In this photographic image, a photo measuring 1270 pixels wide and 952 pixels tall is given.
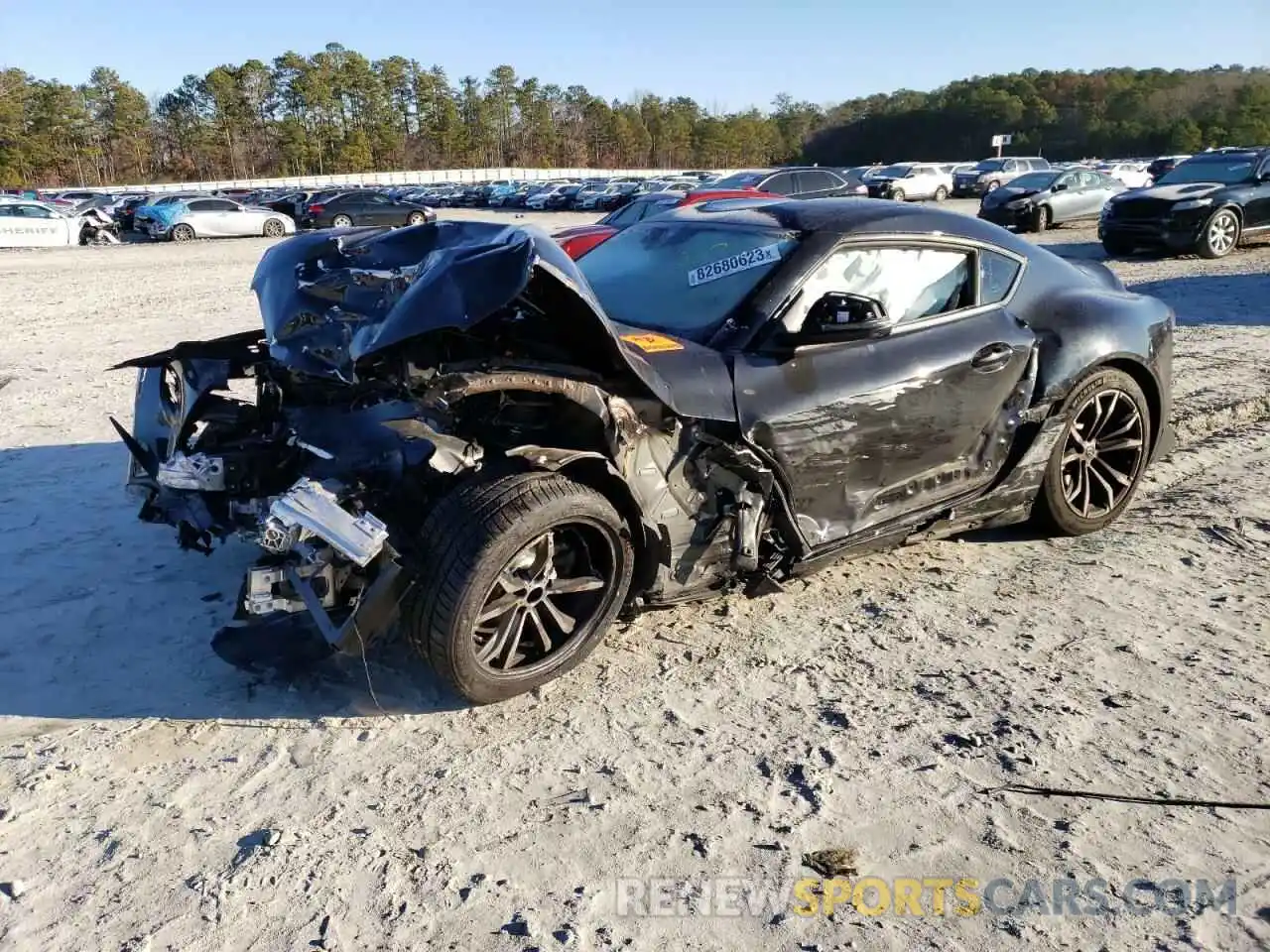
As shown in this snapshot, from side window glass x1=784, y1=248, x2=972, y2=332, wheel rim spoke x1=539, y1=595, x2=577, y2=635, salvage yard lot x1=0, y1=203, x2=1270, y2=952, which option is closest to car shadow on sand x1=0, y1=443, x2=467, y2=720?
salvage yard lot x1=0, y1=203, x2=1270, y2=952

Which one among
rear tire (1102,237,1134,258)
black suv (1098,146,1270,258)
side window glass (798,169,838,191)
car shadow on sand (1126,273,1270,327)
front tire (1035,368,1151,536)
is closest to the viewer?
front tire (1035,368,1151,536)

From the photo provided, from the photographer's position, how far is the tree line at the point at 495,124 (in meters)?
78.4

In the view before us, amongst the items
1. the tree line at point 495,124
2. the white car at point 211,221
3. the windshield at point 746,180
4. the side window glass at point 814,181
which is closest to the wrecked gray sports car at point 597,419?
the side window glass at point 814,181

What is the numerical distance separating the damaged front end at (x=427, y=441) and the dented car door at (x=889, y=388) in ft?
0.69

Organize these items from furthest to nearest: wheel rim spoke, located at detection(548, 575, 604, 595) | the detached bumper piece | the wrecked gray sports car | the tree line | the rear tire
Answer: the tree line
the rear tire
wheel rim spoke, located at detection(548, 575, 604, 595)
the wrecked gray sports car
the detached bumper piece

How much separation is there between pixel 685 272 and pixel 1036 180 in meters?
20.2

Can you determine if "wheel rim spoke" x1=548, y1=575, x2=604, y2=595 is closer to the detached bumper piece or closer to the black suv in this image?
the detached bumper piece

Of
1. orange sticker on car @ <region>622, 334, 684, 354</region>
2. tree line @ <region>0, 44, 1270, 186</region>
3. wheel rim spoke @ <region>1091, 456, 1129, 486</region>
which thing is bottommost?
wheel rim spoke @ <region>1091, 456, 1129, 486</region>

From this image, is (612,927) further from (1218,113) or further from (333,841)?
(1218,113)

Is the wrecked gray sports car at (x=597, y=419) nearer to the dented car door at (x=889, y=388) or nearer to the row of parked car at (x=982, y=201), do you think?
the dented car door at (x=889, y=388)

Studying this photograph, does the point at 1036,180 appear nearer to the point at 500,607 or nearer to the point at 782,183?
the point at 782,183

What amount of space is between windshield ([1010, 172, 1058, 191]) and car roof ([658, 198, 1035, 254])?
730 inches

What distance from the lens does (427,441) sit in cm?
312

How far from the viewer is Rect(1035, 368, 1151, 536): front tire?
4.40 metres
